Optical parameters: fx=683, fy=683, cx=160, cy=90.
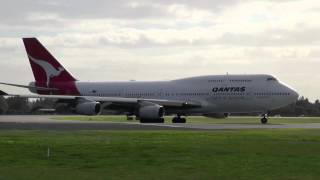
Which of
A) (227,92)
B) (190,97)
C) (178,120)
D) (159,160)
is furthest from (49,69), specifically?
(159,160)

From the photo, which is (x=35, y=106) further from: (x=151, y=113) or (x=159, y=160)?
(x=159, y=160)

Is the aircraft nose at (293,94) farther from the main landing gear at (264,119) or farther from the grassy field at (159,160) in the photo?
the grassy field at (159,160)

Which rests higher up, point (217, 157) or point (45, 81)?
point (45, 81)

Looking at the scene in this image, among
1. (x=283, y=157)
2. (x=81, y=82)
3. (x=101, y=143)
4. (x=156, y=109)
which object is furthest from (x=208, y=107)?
(x=283, y=157)

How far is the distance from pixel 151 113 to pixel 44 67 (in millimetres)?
20343

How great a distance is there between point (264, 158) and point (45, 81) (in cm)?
5812

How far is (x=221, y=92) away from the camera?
214 ft

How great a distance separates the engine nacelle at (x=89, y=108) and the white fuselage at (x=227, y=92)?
30.7 feet

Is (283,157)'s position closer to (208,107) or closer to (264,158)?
(264,158)

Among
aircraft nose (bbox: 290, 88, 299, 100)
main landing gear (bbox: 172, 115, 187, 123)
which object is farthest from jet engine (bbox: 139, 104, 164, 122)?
aircraft nose (bbox: 290, 88, 299, 100)

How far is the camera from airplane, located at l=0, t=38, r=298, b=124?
63.2 metres

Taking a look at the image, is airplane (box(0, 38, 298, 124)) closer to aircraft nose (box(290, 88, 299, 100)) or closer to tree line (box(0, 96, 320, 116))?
aircraft nose (box(290, 88, 299, 100))

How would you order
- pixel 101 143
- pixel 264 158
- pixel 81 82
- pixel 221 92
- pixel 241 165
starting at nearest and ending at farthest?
pixel 241 165 < pixel 264 158 < pixel 101 143 < pixel 221 92 < pixel 81 82

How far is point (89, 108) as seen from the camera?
201 ft
